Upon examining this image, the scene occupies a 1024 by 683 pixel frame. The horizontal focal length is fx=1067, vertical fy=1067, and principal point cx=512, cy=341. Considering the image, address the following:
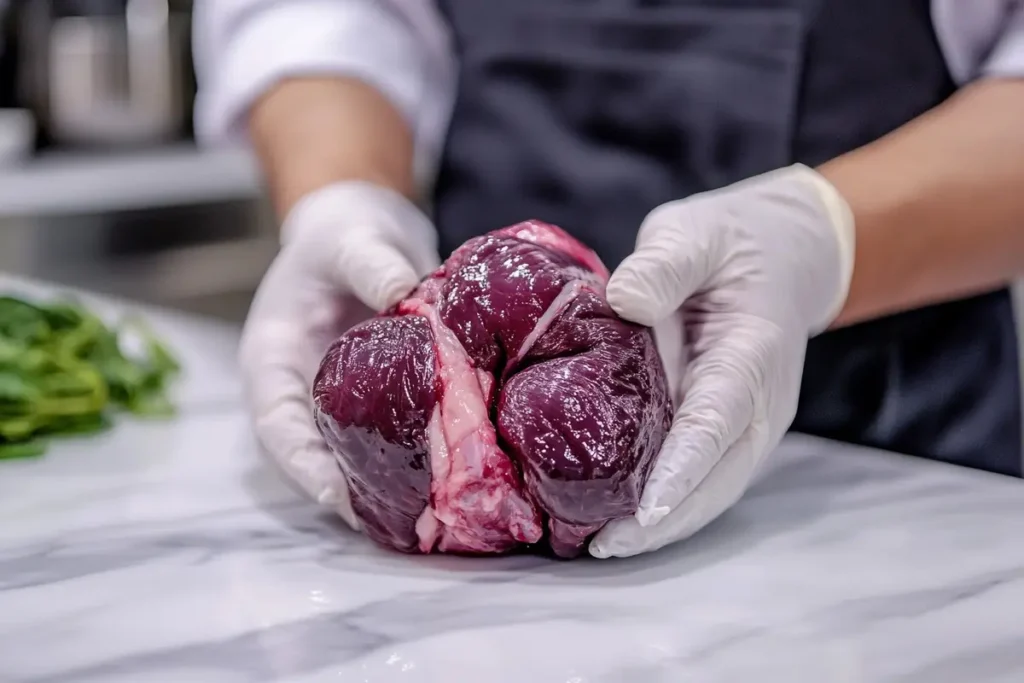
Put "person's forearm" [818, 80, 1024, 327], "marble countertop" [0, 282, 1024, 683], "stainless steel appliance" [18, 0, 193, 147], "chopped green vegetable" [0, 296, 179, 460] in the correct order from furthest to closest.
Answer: "stainless steel appliance" [18, 0, 193, 147] → "chopped green vegetable" [0, 296, 179, 460] → "person's forearm" [818, 80, 1024, 327] → "marble countertop" [0, 282, 1024, 683]

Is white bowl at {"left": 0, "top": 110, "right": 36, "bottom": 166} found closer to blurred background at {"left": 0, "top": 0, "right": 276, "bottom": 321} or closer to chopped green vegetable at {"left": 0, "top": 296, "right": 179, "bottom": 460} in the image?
blurred background at {"left": 0, "top": 0, "right": 276, "bottom": 321}

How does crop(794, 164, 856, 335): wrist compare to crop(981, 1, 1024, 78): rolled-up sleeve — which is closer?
crop(794, 164, 856, 335): wrist

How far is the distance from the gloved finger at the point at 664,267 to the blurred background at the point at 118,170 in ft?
5.88

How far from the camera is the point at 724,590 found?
73 cm

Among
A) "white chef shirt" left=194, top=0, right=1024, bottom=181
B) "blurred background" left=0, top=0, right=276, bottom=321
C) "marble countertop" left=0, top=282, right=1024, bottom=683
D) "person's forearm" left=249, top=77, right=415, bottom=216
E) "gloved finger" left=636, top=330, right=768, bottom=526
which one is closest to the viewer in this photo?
"marble countertop" left=0, top=282, right=1024, bottom=683

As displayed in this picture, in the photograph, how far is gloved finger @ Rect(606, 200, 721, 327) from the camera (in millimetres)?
767

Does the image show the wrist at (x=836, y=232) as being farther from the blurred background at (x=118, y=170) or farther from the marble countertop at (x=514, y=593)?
the blurred background at (x=118, y=170)

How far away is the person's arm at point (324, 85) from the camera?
135 centimetres

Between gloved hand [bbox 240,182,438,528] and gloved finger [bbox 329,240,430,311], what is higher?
gloved finger [bbox 329,240,430,311]

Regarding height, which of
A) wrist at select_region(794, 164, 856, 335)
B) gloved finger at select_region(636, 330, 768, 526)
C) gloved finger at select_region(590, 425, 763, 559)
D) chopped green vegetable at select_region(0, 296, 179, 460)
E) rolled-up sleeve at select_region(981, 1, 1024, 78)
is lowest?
chopped green vegetable at select_region(0, 296, 179, 460)

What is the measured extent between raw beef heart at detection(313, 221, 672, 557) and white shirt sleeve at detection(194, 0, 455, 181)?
0.73 m

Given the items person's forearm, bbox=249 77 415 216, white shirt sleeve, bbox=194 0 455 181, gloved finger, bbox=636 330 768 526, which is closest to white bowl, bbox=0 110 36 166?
white shirt sleeve, bbox=194 0 455 181

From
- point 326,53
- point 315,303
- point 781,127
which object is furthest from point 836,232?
point 326,53

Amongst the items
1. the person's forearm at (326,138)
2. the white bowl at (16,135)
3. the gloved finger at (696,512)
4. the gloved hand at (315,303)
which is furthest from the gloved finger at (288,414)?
the white bowl at (16,135)
